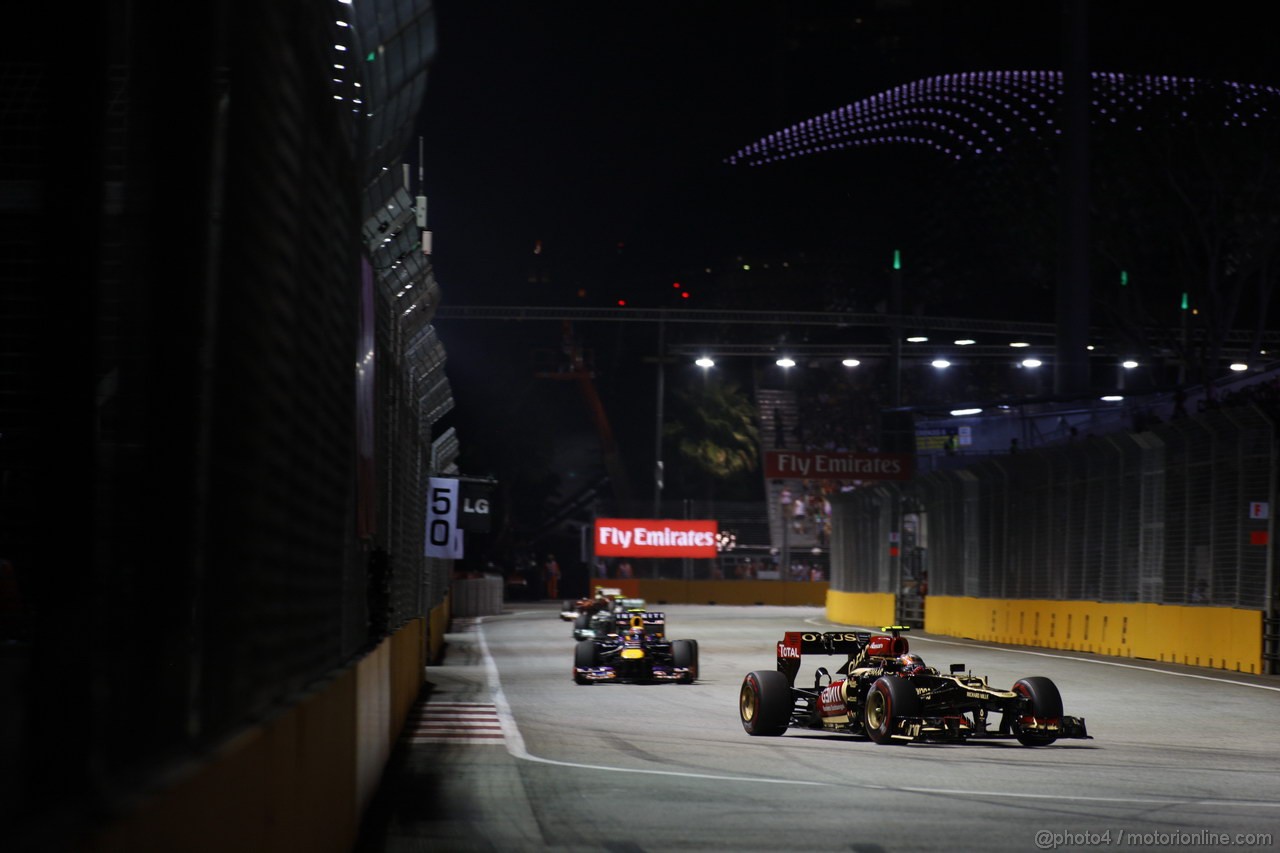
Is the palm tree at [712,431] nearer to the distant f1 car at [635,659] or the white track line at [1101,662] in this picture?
the white track line at [1101,662]

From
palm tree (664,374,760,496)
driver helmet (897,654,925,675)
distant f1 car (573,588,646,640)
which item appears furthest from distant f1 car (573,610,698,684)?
palm tree (664,374,760,496)

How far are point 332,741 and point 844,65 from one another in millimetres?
126594

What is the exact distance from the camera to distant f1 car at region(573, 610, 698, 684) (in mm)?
22312

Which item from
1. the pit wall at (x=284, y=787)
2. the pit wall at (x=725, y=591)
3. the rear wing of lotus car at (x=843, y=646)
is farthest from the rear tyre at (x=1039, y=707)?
the pit wall at (x=725, y=591)

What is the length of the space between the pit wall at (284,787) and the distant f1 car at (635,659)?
10905 mm

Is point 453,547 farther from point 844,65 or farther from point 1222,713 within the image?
point 844,65

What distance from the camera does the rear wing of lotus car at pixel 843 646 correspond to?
15.1 meters

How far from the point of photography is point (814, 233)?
89875mm

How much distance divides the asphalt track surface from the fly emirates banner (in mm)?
47122

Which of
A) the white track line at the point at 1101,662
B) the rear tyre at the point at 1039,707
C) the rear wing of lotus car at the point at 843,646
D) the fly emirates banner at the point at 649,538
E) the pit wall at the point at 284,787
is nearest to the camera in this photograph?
the pit wall at the point at 284,787

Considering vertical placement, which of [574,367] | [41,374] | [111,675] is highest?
[574,367]

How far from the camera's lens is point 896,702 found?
561 inches

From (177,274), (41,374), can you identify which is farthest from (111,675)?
(177,274)

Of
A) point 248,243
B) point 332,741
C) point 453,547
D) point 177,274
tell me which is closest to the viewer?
point 177,274
